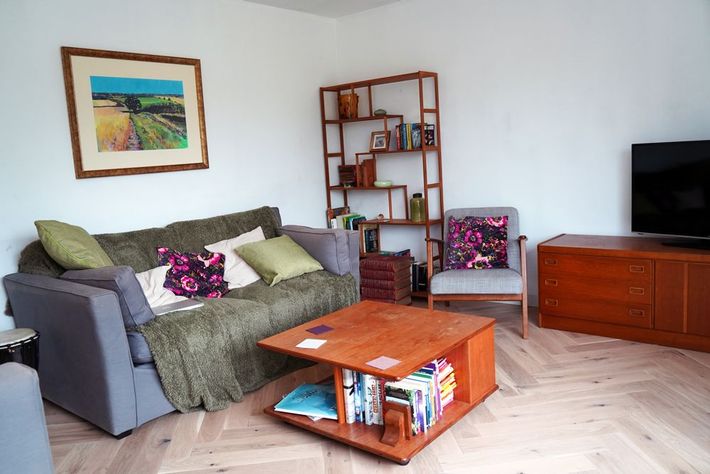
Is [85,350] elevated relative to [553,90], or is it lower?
lower

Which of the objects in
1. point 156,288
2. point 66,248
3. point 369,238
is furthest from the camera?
point 369,238

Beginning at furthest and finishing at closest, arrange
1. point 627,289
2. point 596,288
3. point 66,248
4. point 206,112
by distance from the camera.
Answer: point 206,112, point 596,288, point 627,289, point 66,248

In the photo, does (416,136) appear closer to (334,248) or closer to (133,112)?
(334,248)

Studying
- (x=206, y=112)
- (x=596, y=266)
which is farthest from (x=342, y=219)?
(x=596, y=266)

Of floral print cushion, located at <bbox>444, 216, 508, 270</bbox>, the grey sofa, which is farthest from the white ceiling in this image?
floral print cushion, located at <bbox>444, 216, 508, 270</bbox>

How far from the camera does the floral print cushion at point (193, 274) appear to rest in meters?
3.61

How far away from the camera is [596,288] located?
12.2 ft

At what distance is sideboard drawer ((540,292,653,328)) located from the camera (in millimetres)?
3596

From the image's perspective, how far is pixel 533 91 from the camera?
14.1 feet

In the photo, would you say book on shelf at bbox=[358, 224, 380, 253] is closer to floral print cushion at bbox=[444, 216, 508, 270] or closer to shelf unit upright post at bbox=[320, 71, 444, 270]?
shelf unit upright post at bbox=[320, 71, 444, 270]

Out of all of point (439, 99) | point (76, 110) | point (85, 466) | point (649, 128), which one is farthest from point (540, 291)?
point (76, 110)

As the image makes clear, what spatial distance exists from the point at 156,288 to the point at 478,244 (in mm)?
2178

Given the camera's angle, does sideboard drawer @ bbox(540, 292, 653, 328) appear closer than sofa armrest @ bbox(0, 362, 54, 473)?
No

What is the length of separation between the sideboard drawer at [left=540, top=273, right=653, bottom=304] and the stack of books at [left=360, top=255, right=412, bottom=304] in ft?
3.79
